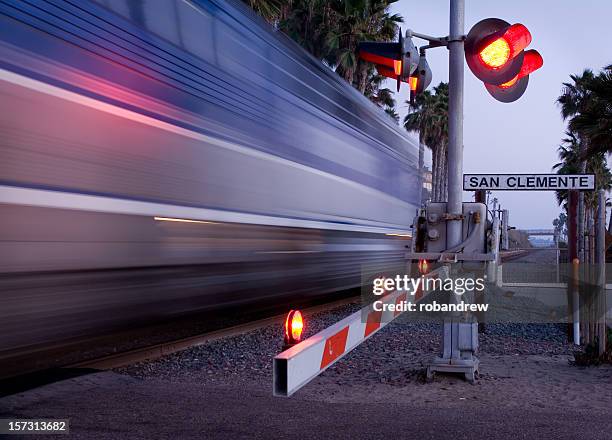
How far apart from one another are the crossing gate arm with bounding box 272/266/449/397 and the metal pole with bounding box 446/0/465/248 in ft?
3.65

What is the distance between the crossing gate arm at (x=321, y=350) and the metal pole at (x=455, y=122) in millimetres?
1114

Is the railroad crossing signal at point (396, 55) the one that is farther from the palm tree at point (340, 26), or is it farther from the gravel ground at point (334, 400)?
the palm tree at point (340, 26)

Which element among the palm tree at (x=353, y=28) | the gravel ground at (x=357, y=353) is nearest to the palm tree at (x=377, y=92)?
the palm tree at (x=353, y=28)

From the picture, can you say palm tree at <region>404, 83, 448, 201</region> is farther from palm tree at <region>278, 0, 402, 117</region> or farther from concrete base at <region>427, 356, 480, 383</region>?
concrete base at <region>427, 356, 480, 383</region>

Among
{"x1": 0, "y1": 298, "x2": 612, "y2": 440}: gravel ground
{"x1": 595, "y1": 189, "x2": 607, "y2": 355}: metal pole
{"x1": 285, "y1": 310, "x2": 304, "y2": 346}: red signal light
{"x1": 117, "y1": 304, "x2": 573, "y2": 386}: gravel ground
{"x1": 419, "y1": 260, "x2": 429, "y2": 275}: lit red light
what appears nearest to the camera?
{"x1": 285, "y1": 310, "x2": 304, "y2": 346}: red signal light

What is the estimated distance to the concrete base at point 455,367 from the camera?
24.4 feet

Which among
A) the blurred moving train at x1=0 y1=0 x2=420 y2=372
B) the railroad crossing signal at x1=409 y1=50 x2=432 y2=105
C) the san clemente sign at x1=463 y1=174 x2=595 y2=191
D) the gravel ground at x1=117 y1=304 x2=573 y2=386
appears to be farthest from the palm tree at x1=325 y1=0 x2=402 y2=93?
the railroad crossing signal at x1=409 y1=50 x2=432 y2=105

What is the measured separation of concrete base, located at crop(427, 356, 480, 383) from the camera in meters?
7.44

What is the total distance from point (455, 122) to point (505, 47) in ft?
3.27

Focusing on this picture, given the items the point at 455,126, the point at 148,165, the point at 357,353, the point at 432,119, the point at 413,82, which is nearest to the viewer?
the point at 148,165

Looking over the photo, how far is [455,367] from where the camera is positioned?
7449 mm

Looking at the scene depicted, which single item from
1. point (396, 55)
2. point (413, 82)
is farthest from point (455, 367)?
point (396, 55)

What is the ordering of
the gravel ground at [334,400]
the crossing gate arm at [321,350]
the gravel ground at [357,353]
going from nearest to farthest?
1. the crossing gate arm at [321,350]
2. the gravel ground at [334,400]
3. the gravel ground at [357,353]

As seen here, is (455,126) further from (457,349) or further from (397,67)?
(457,349)
